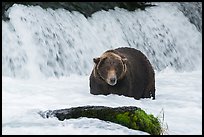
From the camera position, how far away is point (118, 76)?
24.8ft

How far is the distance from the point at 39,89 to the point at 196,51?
635 centimetres

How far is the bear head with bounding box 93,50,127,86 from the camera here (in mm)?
7500

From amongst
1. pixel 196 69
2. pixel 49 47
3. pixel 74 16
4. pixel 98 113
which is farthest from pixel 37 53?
pixel 98 113

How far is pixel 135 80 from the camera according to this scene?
7.91 m

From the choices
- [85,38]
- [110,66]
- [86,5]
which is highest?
[86,5]

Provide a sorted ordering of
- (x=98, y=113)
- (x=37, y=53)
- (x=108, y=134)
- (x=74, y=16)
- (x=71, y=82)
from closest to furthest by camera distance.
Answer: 1. (x=108, y=134)
2. (x=98, y=113)
3. (x=71, y=82)
4. (x=37, y=53)
5. (x=74, y=16)

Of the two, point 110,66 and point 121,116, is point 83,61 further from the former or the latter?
point 121,116

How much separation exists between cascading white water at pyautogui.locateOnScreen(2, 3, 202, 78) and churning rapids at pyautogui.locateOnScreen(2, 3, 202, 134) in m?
0.02

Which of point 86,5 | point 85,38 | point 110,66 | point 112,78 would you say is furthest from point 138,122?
point 86,5

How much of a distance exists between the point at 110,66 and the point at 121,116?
2.70 m

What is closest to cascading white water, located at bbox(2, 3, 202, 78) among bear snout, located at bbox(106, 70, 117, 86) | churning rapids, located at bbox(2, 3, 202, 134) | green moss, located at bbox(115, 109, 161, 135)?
churning rapids, located at bbox(2, 3, 202, 134)

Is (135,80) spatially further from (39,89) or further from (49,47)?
(49,47)

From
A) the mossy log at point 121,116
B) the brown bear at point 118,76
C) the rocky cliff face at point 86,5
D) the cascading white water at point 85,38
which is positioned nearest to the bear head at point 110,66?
the brown bear at point 118,76

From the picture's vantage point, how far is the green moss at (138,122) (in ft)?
15.8
